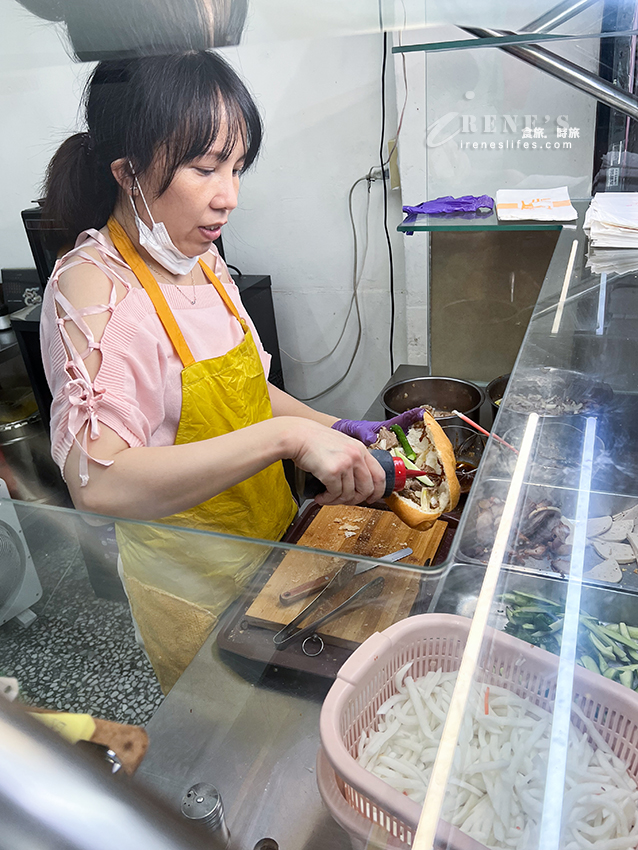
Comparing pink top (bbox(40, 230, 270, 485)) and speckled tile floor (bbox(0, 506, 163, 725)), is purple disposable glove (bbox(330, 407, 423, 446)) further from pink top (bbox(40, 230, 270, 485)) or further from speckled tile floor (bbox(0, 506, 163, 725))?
speckled tile floor (bbox(0, 506, 163, 725))

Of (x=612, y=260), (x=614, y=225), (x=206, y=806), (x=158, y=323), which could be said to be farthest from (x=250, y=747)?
(x=614, y=225)

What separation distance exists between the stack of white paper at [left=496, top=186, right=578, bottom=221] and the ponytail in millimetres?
1224

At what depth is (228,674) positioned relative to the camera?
633 mm

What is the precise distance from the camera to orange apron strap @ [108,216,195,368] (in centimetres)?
125

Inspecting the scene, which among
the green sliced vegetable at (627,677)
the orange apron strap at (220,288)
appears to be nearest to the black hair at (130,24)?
the orange apron strap at (220,288)

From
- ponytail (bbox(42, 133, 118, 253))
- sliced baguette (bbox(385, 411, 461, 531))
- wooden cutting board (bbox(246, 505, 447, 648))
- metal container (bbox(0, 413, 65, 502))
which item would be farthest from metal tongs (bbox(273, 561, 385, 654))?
metal container (bbox(0, 413, 65, 502))

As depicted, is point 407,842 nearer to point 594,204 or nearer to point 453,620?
point 453,620

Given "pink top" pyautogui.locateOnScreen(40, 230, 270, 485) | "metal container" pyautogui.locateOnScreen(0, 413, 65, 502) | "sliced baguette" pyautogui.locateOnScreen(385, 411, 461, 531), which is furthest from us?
"metal container" pyautogui.locateOnScreen(0, 413, 65, 502)

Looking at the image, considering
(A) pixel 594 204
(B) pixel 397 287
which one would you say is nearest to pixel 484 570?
(A) pixel 594 204

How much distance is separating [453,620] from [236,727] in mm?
236

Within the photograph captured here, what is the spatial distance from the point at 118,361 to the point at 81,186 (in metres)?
0.41

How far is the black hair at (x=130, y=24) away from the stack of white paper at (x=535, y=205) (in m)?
1.09

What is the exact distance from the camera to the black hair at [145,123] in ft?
3.84

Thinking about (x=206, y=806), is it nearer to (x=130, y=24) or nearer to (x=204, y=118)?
(x=204, y=118)
